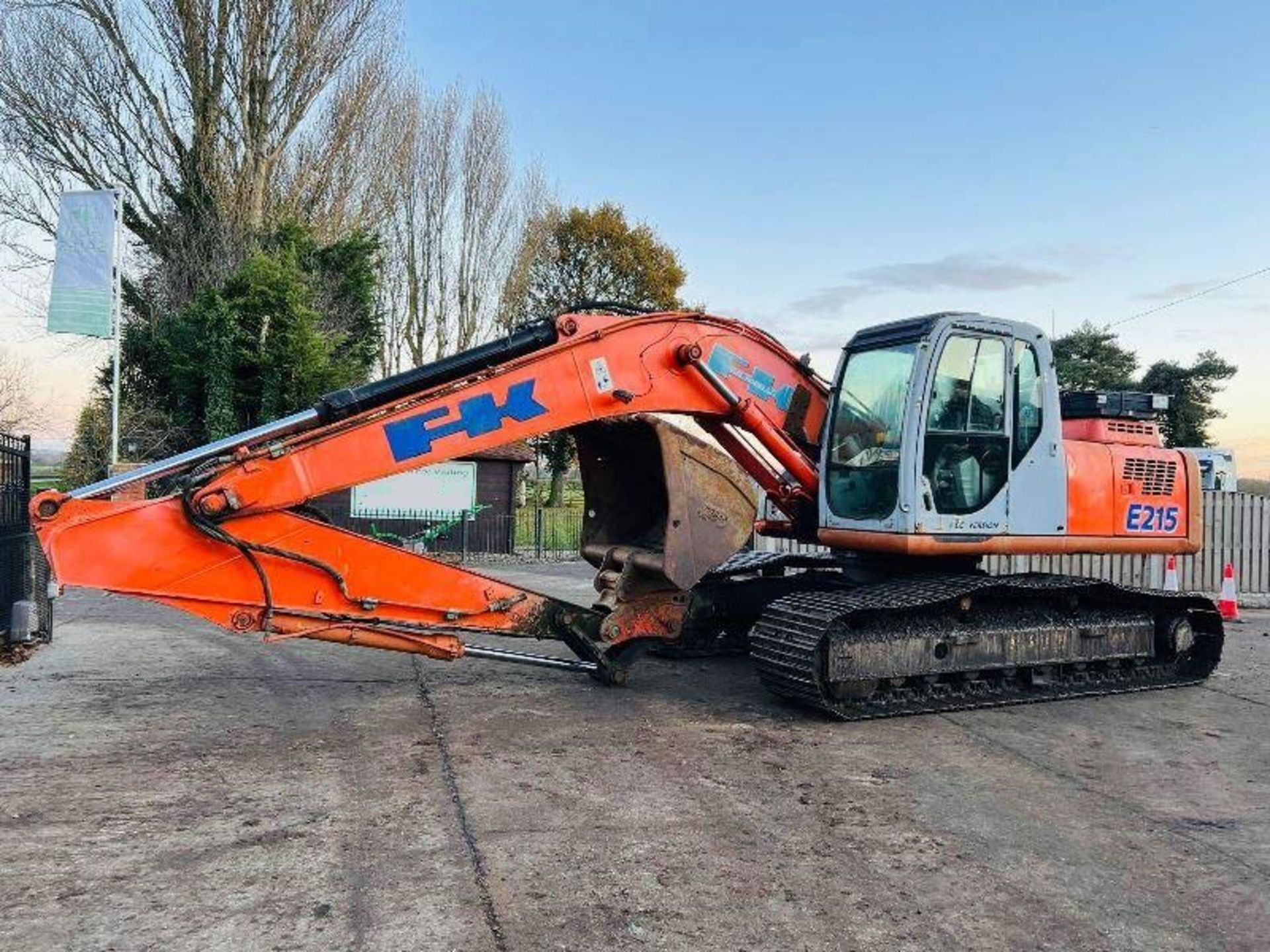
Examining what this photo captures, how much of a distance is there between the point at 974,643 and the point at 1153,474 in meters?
2.24

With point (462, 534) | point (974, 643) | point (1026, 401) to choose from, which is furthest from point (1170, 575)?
point (462, 534)

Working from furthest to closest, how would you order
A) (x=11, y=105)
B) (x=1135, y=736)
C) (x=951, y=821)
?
(x=11, y=105) < (x=1135, y=736) < (x=951, y=821)

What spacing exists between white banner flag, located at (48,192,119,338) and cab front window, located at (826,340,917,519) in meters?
14.7

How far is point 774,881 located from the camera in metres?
3.75

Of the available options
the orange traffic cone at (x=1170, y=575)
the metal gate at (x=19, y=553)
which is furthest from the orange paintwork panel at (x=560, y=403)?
the orange traffic cone at (x=1170, y=575)

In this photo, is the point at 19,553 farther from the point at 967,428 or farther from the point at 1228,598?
the point at 1228,598

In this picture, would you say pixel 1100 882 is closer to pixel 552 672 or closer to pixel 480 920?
pixel 480 920

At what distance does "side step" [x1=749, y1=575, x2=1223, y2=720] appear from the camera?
6.15m

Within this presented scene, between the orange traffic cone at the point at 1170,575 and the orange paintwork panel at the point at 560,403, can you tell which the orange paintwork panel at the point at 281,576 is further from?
the orange traffic cone at the point at 1170,575

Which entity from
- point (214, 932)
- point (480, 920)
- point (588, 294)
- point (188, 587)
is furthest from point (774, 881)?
point (588, 294)

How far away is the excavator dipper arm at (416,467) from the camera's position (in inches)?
206

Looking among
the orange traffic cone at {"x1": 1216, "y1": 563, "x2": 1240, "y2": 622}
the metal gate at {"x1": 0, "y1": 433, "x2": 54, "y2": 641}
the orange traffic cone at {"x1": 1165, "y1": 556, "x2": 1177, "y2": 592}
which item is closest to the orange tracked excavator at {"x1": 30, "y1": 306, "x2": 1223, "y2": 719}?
the metal gate at {"x1": 0, "y1": 433, "x2": 54, "y2": 641}

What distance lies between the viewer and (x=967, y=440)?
21.5 ft

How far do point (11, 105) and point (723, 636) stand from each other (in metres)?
22.1
